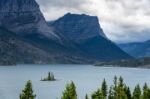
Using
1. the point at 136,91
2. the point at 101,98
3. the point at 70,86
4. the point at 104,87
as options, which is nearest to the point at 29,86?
the point at 70,86

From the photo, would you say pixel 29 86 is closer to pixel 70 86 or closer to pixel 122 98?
pixel 70 86

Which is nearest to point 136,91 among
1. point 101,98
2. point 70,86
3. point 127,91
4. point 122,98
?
point 127,91

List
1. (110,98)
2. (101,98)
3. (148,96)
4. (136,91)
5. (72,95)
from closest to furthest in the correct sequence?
(72,95) < (101,98) < (148,96) < (136,91) < (110,98)

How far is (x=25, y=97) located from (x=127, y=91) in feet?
187

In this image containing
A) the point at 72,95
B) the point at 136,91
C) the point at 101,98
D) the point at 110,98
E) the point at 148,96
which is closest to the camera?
the point at 72,95

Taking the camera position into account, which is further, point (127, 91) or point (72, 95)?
point (127, 91)

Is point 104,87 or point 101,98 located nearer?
point 101,98

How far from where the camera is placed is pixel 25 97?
98125 mm

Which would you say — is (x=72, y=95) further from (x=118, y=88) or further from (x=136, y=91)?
Answer: (x=136, y=91)

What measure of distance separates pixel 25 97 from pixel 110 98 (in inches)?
2512

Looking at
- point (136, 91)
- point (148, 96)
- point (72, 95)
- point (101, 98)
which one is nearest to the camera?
point (72, 95)

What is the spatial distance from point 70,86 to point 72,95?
2517mm

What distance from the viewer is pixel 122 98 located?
12888 centimetres

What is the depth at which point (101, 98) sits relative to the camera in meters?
107
